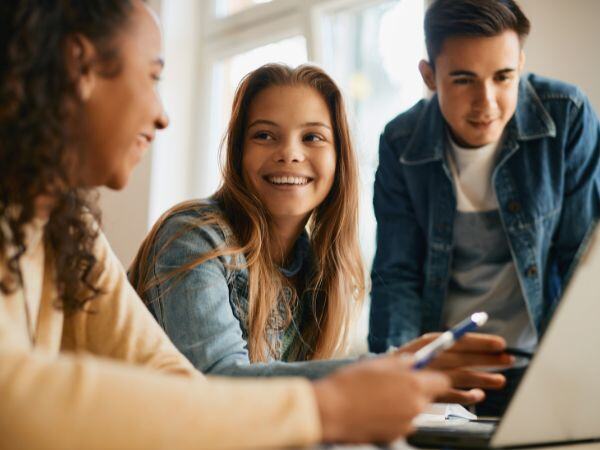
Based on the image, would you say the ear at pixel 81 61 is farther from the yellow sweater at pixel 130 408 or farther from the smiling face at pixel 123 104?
the yellow sweater at pixel 130 408

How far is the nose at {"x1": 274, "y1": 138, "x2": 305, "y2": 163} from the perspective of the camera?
59.2 inches

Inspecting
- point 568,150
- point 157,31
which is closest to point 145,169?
point 568,150

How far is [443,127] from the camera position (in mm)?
1900

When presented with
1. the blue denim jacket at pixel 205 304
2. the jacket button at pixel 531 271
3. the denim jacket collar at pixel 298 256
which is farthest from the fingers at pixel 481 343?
the jacket button at pixel 531 271

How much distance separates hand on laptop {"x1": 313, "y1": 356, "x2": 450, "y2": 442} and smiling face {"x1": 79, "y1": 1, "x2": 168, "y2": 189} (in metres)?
0.35

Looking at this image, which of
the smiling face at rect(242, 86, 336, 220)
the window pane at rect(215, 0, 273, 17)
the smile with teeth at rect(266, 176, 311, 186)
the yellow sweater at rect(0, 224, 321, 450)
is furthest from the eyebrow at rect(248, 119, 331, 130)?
the window pane at rect(215, 0, 273, 17)

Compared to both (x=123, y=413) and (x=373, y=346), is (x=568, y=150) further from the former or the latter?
(x=123, y=413)

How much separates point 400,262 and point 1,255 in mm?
1293

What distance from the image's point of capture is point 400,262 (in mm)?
1879

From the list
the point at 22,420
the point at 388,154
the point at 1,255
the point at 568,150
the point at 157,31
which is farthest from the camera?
the point at 388,154

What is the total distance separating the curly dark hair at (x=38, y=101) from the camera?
2.26 ft

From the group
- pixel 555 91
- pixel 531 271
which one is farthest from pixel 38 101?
pixel 555 91

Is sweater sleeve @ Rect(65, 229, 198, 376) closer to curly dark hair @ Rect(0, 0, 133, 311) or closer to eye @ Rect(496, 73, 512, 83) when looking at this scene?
curly dark hair @ Rect(0, 0, 133, 311)

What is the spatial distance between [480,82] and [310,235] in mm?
536
